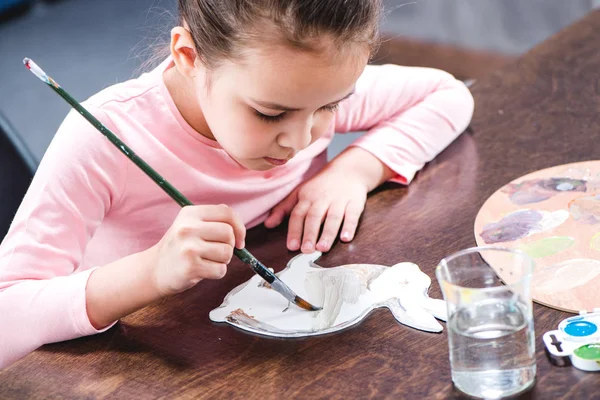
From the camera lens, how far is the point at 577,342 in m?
0.82

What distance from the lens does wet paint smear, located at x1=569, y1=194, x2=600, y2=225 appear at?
3.39 ft

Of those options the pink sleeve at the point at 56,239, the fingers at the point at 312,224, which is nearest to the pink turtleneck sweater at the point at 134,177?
the pink sleeve at the point at 56,239

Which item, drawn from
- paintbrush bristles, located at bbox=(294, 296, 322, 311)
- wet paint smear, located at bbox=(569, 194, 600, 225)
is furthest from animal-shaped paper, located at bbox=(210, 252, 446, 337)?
wet paint smear, located at bbox=(569, 194, 600, 225)

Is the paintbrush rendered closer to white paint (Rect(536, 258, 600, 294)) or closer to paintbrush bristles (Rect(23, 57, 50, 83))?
paintbrush bristles (Rect(23, 57, 50, 83))

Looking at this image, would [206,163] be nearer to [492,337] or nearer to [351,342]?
[351,342]

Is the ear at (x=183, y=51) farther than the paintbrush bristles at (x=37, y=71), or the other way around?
the ear at (x=183, y=51)

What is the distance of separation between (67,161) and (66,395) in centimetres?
33

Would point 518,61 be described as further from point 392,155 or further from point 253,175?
point 253,175

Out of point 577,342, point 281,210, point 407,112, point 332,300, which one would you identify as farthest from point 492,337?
point 407,112

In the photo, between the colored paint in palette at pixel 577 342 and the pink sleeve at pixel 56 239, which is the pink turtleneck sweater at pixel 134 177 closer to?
the pink sleeve at pixel 56 239

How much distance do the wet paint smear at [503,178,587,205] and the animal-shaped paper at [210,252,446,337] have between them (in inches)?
8.2

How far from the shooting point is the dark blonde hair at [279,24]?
92 cm

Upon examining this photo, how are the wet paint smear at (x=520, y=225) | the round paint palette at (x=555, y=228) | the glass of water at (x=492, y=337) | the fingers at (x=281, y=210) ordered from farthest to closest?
the fingers at (x=281, y=210) → the wet paint smear at (x=520, y=225) → the round paint palette at (x=555, y=228) → the glass of water at (x=492, y=337)

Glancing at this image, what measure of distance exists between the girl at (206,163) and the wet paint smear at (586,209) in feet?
0.82
